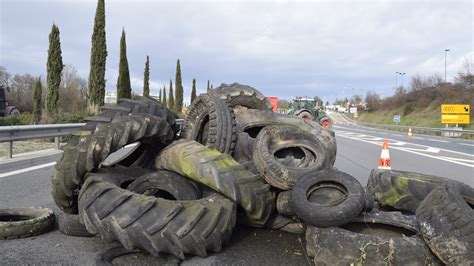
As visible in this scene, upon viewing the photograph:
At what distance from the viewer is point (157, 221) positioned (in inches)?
128

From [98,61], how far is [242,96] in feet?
72.7

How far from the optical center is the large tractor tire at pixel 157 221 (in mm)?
3205

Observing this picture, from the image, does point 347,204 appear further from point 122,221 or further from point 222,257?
point 122,221

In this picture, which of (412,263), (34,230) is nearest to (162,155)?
(34,230)

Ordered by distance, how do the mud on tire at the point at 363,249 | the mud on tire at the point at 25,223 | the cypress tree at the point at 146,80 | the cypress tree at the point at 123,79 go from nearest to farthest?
1. the mud on tire at the point at 363,249
2. the mud on tire at the point at 25,223
3. the cypress tree at the point at 123,79
4. the cypress tree at the point at 146,80

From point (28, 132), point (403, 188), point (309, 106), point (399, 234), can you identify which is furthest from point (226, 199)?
point (309, 106)

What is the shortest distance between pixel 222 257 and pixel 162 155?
57.4 inches

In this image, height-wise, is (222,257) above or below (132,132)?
below

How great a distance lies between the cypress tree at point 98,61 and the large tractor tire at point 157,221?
→ 2298 cm

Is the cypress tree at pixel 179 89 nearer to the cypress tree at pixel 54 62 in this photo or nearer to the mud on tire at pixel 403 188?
the cypress tree at pixel 54 62

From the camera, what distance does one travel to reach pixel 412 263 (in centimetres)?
296

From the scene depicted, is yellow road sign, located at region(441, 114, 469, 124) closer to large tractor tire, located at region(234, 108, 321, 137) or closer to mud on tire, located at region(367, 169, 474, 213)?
large tractor tire, located at region(234, 108, 321, 137)

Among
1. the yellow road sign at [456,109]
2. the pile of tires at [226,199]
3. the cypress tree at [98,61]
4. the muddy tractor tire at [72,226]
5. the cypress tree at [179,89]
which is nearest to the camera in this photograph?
→ the pile of tires at [226,199]

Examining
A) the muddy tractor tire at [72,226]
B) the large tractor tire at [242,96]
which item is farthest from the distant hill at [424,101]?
the muddy tractor tire at [72,226]
